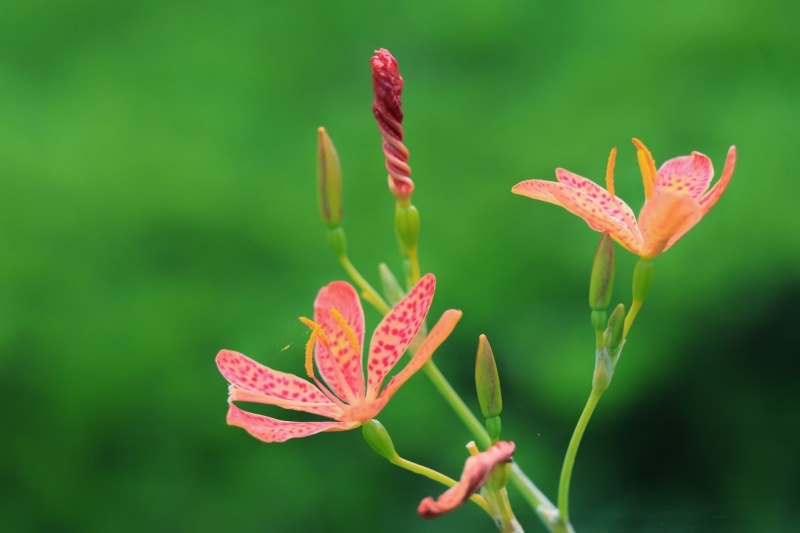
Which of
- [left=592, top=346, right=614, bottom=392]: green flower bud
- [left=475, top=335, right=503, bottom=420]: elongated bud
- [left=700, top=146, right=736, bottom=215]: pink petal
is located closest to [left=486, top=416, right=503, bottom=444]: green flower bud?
[left=475, top=335, right=503, bottom=420]: elongated bud

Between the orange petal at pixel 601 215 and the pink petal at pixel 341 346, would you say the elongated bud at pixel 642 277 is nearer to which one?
the orange petal at pixel 601 215

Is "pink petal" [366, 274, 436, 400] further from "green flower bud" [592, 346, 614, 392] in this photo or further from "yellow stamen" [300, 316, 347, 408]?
"green flower bud" [592, 346, 614, 392]

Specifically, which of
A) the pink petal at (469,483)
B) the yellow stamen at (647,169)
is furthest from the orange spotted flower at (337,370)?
the yellow stamen at (647,169)

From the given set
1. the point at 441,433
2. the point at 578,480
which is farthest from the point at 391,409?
the point at 578,480

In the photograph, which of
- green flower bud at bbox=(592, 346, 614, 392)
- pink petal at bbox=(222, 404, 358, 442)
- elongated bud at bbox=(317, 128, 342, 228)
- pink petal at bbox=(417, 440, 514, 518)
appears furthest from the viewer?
elongated bud at bbox=(317, 128, 342, 228)

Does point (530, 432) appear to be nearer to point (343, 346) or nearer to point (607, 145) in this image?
point (607, 145)

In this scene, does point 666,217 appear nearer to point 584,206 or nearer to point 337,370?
point 584,206

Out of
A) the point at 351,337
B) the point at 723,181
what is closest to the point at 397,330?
the point at 351,337
